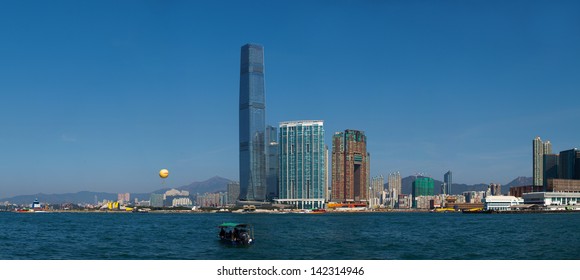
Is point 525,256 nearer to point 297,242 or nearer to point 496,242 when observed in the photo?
point 496,242
